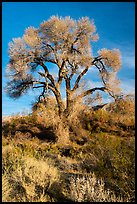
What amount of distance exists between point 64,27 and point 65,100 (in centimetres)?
456

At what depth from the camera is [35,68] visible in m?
18.5

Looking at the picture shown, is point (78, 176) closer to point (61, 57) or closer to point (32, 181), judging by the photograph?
point (32, 181)

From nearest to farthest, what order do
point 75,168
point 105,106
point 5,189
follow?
point 5,189 < point 75,168 < point 105,106

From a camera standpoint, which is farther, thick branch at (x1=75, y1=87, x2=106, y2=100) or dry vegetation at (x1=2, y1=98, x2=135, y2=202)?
thick branch at (x1=75, y1=87, x2=106, y2=100)

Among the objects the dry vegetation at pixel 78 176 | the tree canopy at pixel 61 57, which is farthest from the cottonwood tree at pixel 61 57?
the dry vegetation at pixel 78 176

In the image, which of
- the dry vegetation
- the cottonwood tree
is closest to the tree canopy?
the cottonwood tree

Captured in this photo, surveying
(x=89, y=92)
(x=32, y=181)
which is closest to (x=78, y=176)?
(x=32, y=181)

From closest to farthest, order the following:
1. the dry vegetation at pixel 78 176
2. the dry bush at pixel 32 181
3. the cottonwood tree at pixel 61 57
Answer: the dry vegetation at pixel 78 176, the dry bush at pixel 32 181, the cottonwood tree at pixel 61 57

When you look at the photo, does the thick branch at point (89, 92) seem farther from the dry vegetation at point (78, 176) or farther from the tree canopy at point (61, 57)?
the dry vegetation at point (78, 176)

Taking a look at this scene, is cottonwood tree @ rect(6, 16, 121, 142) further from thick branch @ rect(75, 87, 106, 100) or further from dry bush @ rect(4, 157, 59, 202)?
dry bush @ rect(4, 157, 59, 202)

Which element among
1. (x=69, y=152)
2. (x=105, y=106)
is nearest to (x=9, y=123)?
(x=105, y=106)

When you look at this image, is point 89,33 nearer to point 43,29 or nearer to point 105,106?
point 43,29

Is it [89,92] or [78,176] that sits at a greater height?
[89,92]

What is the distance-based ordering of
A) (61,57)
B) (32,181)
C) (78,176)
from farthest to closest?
(61,57) → (78,176) → (32,181)
